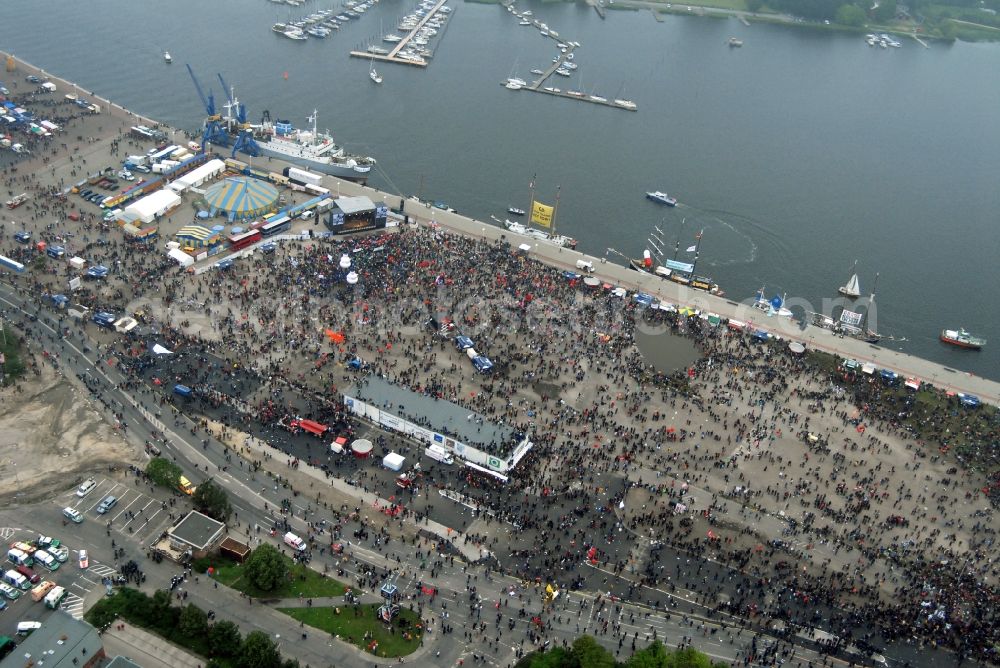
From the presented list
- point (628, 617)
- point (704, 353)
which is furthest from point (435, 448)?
point (704, 353)

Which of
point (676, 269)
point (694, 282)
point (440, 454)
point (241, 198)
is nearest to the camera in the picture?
point (440, 454)

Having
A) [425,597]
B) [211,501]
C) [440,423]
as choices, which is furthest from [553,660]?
[211,501]

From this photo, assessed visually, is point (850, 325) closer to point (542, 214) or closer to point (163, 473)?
point (542, 214)

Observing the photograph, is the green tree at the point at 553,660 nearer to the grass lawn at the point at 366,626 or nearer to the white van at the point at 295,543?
the grass lawn at the point at 366,626

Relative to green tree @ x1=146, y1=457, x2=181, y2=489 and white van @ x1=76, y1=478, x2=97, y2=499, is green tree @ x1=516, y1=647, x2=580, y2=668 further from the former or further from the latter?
white van @ x1=76, y1=478, x2=97, y2=499

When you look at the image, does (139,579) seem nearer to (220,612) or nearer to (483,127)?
(220,612)
